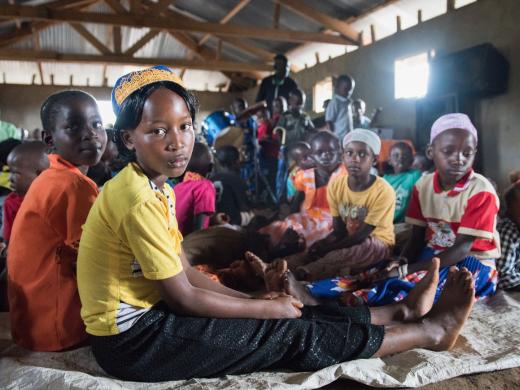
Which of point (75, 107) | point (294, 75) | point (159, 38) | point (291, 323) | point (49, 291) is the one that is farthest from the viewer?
point (159, 38)

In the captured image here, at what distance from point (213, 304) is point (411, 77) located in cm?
737

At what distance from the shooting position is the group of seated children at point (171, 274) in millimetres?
1312

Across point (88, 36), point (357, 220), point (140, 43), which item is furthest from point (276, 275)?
point (88, 36)

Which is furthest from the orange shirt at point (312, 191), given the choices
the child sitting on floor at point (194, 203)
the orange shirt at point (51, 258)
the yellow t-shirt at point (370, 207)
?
the orange shirt at point (51, 258)

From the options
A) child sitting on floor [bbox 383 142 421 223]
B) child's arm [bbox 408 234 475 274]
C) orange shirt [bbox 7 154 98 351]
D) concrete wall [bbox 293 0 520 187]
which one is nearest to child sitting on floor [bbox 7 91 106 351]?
orange shirt [bbox 7 154 98 351]

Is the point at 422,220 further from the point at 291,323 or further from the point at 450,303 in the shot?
the point at 291,323

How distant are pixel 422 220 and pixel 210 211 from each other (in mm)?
1208

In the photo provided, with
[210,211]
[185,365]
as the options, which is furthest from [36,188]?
[210,211]

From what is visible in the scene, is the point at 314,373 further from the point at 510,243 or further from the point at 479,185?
the point at 510,243

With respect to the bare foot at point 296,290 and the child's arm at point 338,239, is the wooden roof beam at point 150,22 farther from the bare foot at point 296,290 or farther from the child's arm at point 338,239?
the bare foot at point 296,290

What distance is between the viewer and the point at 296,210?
3428mm

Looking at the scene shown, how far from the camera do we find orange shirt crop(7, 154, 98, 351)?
1.53 metres

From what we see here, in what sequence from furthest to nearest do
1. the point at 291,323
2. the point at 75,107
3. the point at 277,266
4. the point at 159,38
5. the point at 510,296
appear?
the point at 159,38
the point at 510,296
the point at 277,266
the point at 75,107
the point at 291,323

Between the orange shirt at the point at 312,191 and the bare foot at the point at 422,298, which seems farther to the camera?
the orange shirt at the point at 312,191
